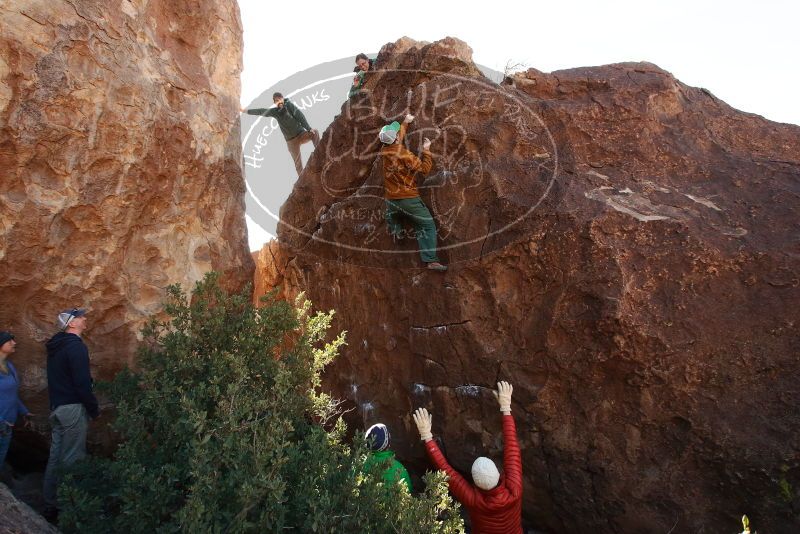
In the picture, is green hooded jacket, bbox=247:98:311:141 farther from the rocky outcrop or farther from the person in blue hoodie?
the rocky outcrop

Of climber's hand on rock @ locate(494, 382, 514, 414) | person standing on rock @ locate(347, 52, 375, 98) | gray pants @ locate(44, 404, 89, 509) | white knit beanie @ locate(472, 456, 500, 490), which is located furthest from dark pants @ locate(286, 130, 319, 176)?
white knit beanie @ locate(472, 456, 500, 490)

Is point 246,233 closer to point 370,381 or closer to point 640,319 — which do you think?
point 370,381

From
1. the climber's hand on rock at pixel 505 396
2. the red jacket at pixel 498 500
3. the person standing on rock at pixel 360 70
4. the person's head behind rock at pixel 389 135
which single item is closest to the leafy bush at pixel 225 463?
the red jacket at pixel 498 500

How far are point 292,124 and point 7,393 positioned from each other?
211 inches

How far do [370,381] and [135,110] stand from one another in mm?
3716

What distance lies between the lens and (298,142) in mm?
8883

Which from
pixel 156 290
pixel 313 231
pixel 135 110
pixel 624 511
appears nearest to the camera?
pixel 624 511

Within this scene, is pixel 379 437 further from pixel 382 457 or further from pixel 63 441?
pixel 63 441

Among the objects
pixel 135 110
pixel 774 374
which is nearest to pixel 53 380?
pixel 135 110

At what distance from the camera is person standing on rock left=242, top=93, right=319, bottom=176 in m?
8.35

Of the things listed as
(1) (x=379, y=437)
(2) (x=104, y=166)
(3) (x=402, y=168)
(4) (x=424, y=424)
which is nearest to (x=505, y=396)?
(4) (x=424, y=424)

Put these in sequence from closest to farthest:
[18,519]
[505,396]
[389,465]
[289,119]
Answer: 1. [18,519]
2. [389,465]
3. [505,396]
4. [289,119]

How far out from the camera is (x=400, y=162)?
17.3ft

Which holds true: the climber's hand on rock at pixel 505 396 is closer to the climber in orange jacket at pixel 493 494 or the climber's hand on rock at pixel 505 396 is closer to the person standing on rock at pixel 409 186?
the climber in orange jacket at pixel 493 494
